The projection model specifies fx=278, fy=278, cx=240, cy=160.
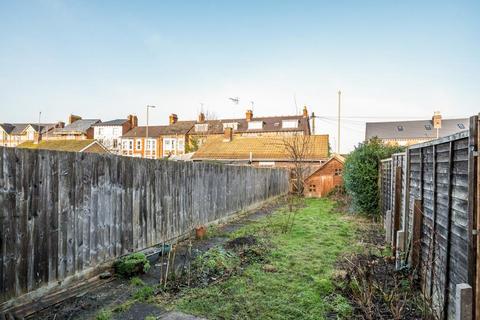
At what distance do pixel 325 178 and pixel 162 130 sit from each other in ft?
113

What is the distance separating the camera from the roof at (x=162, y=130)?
44.8 meters

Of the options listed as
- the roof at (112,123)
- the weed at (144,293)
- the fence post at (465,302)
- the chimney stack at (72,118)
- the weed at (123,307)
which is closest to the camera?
the fence post at (465,302)

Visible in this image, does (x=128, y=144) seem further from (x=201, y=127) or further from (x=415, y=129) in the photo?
(x=415, y=129)

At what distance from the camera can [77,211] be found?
3984mm

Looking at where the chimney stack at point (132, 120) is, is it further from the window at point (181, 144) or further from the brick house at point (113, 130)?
the window at point (181, 144)

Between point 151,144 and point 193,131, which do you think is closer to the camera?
point 193,131

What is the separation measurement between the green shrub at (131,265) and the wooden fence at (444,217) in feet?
13.6

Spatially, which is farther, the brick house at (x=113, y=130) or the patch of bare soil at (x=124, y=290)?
the brick house at (x=113, y=130)

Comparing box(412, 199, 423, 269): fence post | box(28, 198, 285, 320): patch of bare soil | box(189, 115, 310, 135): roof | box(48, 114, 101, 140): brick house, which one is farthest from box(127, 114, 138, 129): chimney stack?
box(412, 199, 423, 269): fence post

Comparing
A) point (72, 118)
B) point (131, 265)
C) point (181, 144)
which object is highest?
point (72, 118)

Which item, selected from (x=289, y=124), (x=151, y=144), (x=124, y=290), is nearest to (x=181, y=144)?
(x=151, y=144)

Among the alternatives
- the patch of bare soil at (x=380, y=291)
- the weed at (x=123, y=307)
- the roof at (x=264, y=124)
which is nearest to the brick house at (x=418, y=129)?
the roof at (x=264, y=124)

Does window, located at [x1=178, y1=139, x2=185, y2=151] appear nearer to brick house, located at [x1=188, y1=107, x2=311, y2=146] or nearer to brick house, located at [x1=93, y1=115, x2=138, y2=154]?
brick house, located at [x1=188, y1=107, x2=311, y2=146]

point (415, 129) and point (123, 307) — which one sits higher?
point (415, 129)
